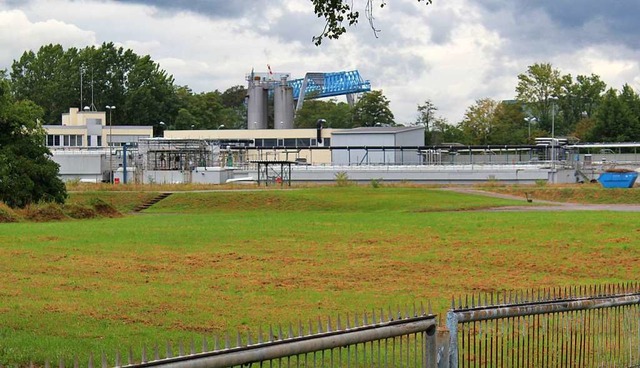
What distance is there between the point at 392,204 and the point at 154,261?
3444 centimetres

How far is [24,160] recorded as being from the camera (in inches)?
2235

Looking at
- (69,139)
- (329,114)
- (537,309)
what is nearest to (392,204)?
(537,309)

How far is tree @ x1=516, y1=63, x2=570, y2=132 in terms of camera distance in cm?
15475

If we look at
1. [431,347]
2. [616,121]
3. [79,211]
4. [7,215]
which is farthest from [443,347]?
[616,121]

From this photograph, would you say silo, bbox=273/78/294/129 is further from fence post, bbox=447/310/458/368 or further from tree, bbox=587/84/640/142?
fence post, bbox=447/310/458/368

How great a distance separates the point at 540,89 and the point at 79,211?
4535 inches

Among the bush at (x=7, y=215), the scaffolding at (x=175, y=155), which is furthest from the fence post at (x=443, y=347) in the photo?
the scaffolding at (x=175, y=155)

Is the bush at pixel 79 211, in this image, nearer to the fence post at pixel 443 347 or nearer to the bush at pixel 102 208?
the bush at pixel 102 208

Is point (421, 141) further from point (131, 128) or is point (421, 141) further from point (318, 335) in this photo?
point (318, 335)

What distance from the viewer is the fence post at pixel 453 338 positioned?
8.82 meters

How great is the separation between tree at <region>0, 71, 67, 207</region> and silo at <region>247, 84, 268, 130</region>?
10155cm

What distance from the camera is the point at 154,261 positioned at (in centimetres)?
2688

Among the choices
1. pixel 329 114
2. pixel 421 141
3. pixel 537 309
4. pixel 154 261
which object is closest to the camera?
pixel 537 309

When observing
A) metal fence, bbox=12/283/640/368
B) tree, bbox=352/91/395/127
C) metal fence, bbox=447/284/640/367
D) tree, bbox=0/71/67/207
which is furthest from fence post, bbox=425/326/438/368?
tree, bbox=352/91/395/127
